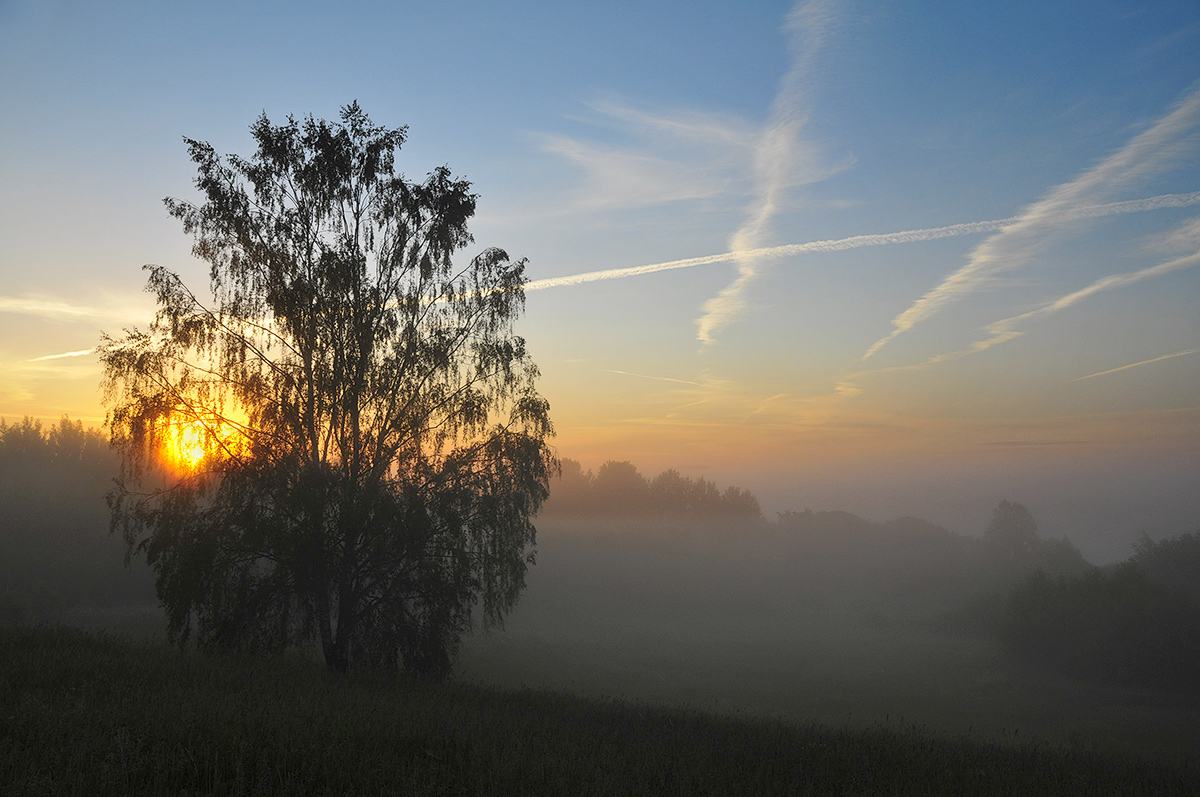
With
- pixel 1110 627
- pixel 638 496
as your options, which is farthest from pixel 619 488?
pixel 1110 627

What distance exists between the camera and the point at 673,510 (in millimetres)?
120938

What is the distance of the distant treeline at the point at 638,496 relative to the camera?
119 m

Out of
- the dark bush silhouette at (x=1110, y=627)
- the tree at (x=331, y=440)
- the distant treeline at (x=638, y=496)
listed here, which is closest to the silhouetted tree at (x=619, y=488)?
the distant treeline at (x=638, y=496)

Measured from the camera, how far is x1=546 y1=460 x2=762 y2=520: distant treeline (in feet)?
389

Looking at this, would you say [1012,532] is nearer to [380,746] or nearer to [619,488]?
[619,488]

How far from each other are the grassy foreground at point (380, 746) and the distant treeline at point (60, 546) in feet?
110

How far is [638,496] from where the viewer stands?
120688mm

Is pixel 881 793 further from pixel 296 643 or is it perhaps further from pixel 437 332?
pixel 437 332

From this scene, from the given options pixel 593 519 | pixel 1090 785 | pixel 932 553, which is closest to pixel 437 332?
pixel 1090 785

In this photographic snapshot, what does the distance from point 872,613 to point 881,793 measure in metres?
Answer: 85.5

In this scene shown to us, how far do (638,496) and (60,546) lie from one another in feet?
272

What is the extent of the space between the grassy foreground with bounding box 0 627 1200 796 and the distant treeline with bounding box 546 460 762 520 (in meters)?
105

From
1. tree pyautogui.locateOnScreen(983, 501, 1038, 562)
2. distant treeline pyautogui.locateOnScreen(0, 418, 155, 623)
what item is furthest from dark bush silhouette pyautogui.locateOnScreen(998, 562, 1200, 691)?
distant treeline pyautogui.locateOnScreen(0, 418, 155, 623)

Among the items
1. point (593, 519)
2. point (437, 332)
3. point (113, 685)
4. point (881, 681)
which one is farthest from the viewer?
point (593, 519)
